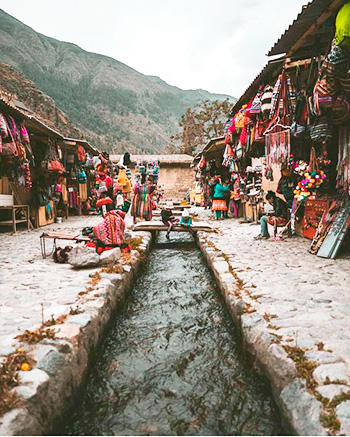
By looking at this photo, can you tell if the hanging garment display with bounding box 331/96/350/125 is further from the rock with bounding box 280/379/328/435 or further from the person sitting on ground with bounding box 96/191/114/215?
the rock with bounding box 280/379/328/435

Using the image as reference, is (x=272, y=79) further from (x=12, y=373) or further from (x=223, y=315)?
(x=12, y=373)

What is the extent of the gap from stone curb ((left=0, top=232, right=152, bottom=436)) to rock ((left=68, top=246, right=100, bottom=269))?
5.18ft

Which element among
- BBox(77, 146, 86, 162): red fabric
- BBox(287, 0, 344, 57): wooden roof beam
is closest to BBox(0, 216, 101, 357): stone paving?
BBox(287, 0, 344, 57): wooden roof beam

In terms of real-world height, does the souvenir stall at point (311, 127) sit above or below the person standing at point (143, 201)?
above

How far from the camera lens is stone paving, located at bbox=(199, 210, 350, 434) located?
2.22 meters

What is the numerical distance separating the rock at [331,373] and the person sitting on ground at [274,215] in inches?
248

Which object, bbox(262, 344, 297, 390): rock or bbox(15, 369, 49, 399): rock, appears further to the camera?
bbox(262, 344, 297, 390): rock

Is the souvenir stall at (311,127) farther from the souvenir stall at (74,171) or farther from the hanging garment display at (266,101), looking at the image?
the souvenir stall at (74,171)

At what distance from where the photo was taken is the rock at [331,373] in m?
2.10

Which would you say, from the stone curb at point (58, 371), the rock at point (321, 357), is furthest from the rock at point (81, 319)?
the rock at point (321, 357)

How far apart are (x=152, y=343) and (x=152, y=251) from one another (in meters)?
5.44

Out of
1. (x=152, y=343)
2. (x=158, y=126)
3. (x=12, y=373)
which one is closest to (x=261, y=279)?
(x=152, y=343)

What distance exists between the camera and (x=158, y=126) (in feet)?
277

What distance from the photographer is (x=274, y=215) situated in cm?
854
